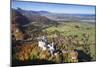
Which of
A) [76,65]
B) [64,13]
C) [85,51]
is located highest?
[64,13]

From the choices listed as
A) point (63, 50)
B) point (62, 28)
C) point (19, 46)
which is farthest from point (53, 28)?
point (19, 46)

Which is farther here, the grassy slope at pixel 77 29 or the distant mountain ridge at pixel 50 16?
the grassy slope at pixel 77 29

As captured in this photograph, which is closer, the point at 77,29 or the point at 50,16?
Answer: the point at 50,16

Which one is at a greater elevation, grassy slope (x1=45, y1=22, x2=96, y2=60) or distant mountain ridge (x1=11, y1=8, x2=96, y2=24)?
distant mountain ridge (x1=11, y1=8, x2=96, y2=24)

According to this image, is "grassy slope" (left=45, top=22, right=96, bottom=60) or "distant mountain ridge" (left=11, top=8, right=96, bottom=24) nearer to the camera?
"distant mountain ridge" (left=11, top=8, right=96, bottom=24)

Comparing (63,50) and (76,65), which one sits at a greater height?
(63,50)

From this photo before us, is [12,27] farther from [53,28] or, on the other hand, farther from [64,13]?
[64,13]

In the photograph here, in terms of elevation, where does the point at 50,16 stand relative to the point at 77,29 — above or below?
above

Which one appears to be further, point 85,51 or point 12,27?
point 85,51

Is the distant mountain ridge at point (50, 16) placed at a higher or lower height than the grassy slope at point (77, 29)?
higher
